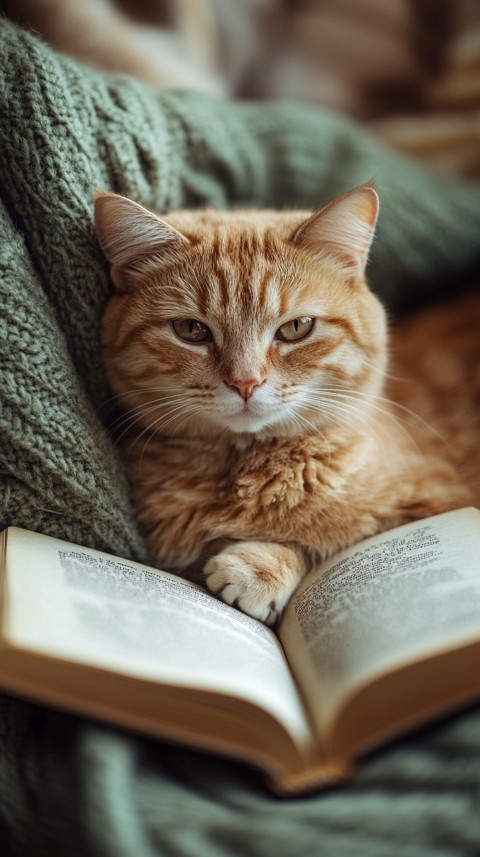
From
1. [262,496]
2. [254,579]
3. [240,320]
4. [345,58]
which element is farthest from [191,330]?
[345,58]

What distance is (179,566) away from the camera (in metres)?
1.21

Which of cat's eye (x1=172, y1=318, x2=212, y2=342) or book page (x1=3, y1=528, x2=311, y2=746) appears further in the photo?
cat's eye (x1=172, y1=318, x2=212, y2=342)

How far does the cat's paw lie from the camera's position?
41.9 inches

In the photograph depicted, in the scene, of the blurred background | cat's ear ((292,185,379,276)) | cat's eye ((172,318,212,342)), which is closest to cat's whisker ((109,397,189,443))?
cat's eye ((172,318,212,342))

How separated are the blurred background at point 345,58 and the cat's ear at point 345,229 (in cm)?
72

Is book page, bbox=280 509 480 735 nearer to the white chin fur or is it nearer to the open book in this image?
the open book

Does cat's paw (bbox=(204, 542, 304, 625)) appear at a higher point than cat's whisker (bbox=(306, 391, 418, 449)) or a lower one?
lower

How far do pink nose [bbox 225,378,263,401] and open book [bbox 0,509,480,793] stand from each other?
1.14 ft

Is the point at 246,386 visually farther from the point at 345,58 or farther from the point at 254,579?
the point at 345,58

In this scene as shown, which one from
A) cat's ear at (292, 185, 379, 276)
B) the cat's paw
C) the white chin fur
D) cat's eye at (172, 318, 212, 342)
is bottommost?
the cat's paw

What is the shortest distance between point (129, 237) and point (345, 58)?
1.10 meters

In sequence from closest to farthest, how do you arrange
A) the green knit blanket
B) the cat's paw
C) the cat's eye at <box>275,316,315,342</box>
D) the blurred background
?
the green knit blanket
the cat's paw
the cat's eye at <box>275,316,315,342</box>
the blurred background

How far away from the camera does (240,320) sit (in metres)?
1.13

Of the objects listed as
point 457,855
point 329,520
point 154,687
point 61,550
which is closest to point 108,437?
point 61,550
